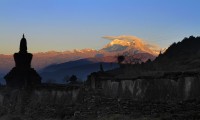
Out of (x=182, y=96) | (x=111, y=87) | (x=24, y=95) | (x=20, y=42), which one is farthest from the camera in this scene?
(x=20, y=42)

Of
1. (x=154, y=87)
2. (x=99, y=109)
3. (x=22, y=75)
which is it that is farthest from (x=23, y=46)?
(x=154, y=87)

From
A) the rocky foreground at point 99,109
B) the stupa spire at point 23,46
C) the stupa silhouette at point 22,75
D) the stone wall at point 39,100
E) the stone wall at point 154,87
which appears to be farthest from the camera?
the stupa spire at point 23,46

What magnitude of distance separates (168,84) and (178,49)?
66.6 m

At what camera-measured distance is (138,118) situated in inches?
984

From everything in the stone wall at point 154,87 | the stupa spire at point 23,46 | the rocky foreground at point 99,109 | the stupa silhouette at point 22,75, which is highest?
the stupa spire at point 23,46

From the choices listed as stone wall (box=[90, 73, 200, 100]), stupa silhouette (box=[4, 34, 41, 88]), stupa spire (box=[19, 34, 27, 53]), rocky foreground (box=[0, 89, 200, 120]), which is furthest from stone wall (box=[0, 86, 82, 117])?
stupa spire (box=[19, 34, 27, 53])

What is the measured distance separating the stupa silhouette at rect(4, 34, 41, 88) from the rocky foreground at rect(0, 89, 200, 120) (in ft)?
4.71

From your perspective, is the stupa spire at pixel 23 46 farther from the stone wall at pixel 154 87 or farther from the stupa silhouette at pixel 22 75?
the stone wall at pixel 154 87

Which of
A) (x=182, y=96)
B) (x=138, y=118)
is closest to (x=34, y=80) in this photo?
(x=138, y=118)

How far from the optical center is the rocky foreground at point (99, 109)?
23.2 metres

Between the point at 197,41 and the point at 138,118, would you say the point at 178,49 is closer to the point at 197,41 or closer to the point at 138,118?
the point at 197,41

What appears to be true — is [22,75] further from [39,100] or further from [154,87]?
[154,87]

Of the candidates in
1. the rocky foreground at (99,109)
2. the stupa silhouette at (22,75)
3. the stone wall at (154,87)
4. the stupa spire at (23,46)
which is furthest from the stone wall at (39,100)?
the stupa spire at (23,46)

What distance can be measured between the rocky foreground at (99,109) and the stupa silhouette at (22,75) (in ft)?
4.71
